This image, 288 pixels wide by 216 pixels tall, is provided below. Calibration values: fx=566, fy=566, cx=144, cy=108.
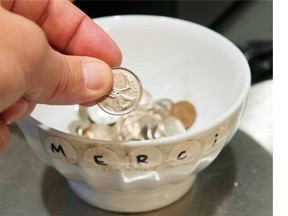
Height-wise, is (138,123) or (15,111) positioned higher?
(15,111)

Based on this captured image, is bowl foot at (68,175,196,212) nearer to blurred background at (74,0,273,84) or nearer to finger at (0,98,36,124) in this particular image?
finger at (0,98,36,124)

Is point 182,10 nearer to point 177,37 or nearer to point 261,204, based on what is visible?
point 177,37

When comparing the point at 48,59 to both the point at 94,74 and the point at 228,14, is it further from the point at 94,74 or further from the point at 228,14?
the point at 228,14

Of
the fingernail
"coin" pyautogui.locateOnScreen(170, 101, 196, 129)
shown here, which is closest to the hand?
the fingernail

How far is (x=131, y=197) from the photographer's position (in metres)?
0.49

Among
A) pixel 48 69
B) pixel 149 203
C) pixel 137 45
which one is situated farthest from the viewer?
pixel 137 45

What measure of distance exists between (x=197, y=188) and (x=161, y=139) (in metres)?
0.13

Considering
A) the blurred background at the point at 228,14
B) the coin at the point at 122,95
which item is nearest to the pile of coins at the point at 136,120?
the coin at the point at 122,95

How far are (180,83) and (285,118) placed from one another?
119 mm

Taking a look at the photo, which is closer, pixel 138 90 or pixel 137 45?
pixel 138 90

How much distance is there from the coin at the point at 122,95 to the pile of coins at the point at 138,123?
7 cm

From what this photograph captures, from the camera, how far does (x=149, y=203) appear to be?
502 mm

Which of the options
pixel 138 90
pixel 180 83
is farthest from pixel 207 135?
pixel 180 83

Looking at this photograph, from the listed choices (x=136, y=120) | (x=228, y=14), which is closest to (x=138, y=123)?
(x=136, y=120)
